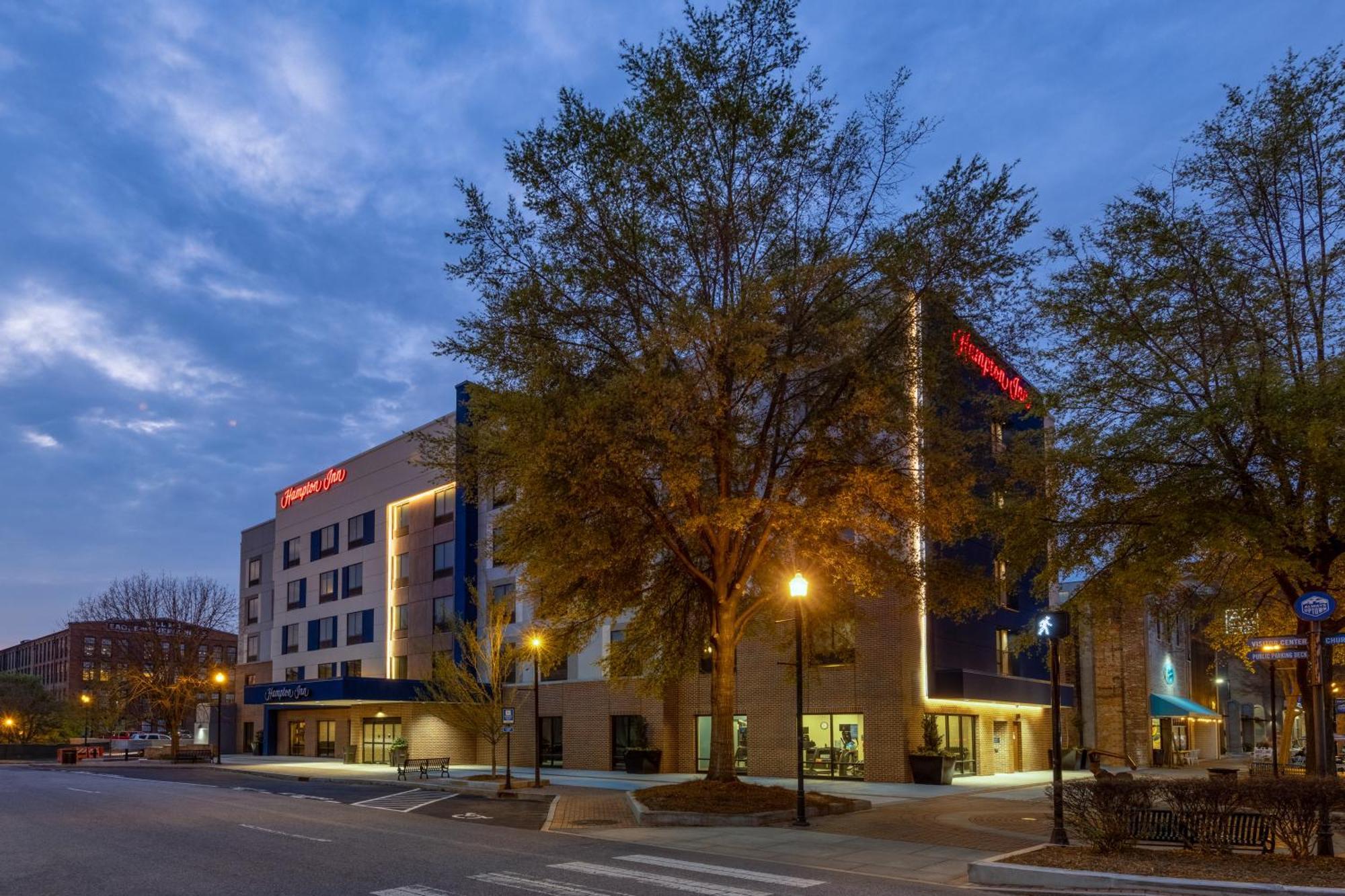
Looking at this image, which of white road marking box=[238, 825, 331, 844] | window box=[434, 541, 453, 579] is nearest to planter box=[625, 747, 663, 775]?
window box=[434, 541, 453, 579]

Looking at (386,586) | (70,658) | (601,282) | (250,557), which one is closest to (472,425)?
(601,282)

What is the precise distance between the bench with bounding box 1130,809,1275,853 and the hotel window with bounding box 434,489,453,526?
141ft

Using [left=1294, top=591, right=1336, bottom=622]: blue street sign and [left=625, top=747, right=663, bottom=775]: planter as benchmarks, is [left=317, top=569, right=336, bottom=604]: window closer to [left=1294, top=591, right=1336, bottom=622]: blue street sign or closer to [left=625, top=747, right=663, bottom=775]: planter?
[left=625, top=747, right=663, bottom=775]: planter

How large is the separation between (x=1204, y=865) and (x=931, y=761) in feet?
67.2

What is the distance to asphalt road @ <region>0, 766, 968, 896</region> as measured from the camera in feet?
43.0

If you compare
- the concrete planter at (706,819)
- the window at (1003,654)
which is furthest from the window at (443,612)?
the concrete planter at (706,819)

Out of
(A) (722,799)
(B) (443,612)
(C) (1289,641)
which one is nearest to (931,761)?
(A) (722,799)

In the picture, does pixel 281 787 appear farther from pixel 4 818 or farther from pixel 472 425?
pixel 472 425

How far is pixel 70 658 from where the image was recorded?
139m

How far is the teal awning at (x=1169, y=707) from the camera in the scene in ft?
156

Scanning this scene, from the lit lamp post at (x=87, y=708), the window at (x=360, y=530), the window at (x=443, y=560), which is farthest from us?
the lit lamp post at (x=87, y=708)

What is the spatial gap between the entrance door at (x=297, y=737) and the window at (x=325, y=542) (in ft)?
32.2

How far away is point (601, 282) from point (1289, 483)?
45.8 feet

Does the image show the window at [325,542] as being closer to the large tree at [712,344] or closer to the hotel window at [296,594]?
the hotel window at [296,594]
